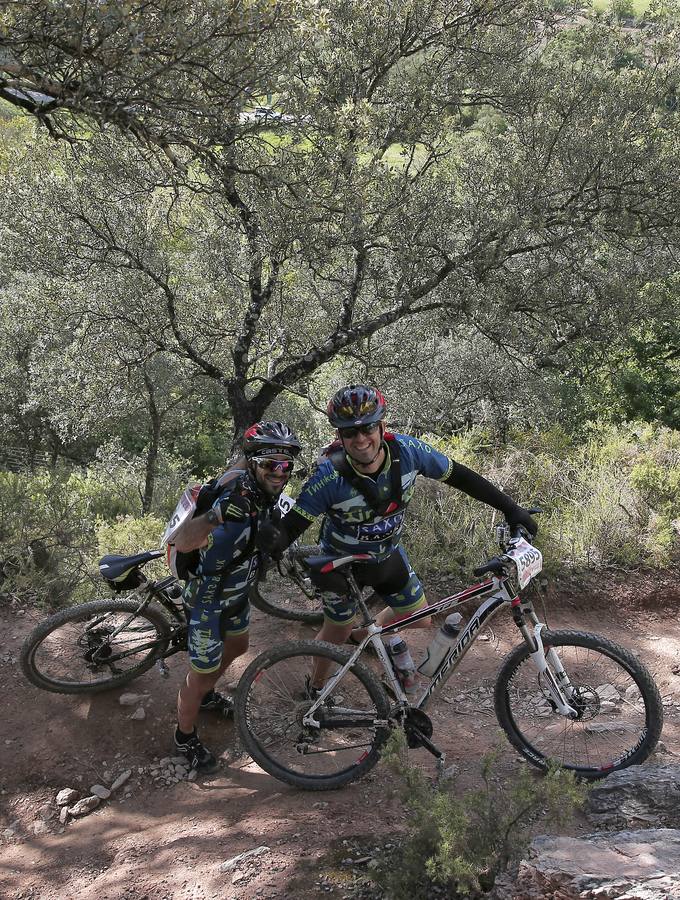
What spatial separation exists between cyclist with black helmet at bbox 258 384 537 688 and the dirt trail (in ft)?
2.33

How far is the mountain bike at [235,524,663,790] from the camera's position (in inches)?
143

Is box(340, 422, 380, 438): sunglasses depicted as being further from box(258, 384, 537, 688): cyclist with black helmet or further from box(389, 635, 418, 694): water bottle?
box(389, 635, 418, 694): water bottle

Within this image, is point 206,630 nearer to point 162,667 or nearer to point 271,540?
point 271,540

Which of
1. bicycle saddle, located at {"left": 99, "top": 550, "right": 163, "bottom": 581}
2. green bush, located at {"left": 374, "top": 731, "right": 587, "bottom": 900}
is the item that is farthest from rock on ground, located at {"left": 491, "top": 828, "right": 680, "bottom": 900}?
bicycle saddle, located at {"left": 99, "top": 550, "right": 163, "bottom": 581}

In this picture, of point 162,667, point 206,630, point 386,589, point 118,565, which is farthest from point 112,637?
point 386,589

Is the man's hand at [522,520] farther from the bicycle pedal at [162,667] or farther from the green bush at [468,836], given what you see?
the bicycle pedal at [162,667]

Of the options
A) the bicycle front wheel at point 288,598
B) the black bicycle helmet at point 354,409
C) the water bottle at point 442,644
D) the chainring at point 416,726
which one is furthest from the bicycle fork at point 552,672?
the bicycle front wheel at point 288,598

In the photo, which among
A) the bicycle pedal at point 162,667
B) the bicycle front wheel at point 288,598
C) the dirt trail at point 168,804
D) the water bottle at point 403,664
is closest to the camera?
the dirt trail at point 168,804

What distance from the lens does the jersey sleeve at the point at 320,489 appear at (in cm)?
362

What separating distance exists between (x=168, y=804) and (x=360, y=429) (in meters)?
2.31

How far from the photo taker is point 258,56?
19.2ft

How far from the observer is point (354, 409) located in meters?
3.48

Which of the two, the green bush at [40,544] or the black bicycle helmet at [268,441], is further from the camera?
the green bush at [40,544]

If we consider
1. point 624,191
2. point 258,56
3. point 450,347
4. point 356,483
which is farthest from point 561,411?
point 356,483
